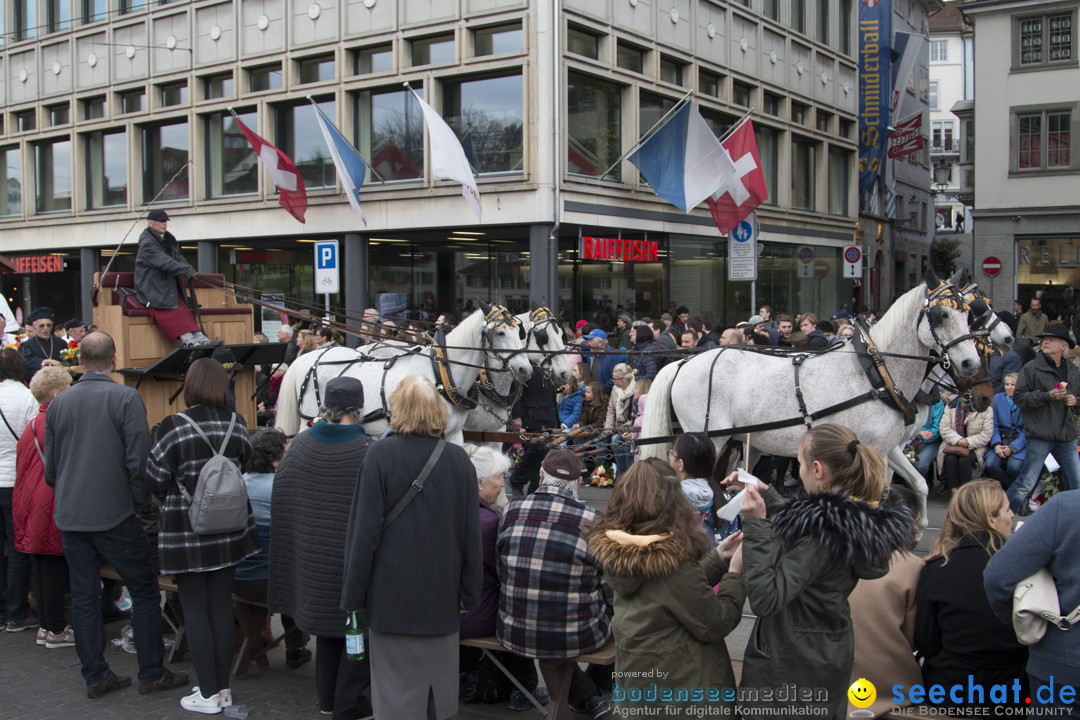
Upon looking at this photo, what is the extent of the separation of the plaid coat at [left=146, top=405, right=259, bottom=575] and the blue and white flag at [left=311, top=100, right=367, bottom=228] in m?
14.8

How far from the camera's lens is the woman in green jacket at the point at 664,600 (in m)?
3.66

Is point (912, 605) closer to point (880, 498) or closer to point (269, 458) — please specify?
point (880, 498)

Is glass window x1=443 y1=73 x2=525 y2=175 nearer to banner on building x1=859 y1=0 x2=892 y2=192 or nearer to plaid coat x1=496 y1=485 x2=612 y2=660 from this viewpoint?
plaid coat x1=496 y1=485 x2=612 y2=660

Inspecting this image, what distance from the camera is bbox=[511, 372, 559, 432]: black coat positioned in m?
10.8

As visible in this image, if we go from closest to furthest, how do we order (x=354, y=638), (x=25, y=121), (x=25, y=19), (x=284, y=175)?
(x=354, y=638), (x=284, y=175), (x=25, y=19), (x=25, y=121)

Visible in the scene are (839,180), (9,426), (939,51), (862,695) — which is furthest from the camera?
(939,51)

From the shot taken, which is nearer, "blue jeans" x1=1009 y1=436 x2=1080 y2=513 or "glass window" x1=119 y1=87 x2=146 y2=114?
"blue jeans" x1=1009 y1=436 x2=1080 y2=513

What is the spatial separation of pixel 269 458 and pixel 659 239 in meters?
18.3

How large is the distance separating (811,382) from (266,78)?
65.1 ft

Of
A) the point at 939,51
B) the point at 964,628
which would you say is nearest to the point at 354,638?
the point at 964,628

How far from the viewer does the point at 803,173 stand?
29875mm

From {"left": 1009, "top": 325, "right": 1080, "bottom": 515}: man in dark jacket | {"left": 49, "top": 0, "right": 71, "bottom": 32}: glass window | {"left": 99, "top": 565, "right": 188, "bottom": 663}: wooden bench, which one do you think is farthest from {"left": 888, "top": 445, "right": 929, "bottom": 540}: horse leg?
{"left": 49, "top": 0, "right": 71, "bottom": 32}: glass window

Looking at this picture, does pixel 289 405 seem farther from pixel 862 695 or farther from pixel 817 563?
pixel 817 563

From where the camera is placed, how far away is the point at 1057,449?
32.4ft
